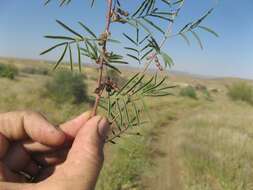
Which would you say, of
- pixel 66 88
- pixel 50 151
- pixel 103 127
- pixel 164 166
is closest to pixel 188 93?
pixel 66 88

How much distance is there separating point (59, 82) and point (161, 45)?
879 inches

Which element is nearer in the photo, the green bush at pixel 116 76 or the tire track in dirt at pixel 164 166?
the green bush at pixel 116 76

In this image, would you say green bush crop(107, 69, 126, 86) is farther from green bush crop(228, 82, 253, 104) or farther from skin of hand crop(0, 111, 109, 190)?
green bush crop(228, 82, 253, 104)

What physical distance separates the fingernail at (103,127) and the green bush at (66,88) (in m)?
19.9

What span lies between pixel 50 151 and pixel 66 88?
843 inches

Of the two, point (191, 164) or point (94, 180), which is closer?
point (94, 180)

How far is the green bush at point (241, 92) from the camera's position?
138 ft

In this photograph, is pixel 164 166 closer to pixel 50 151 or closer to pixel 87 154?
pixel 50 151

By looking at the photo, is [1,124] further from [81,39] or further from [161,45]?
[161,45]

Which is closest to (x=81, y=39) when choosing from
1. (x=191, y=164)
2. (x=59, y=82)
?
(x=191, y=164)

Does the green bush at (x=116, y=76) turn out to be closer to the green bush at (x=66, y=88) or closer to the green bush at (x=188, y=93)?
the green bush at (x=66, y=88)

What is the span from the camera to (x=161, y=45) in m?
1.54

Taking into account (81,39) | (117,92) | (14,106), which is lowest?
(14,106)

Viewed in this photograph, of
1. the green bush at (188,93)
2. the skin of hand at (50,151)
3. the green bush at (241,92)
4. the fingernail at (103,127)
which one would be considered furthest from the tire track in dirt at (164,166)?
the green bush at (241,92)
